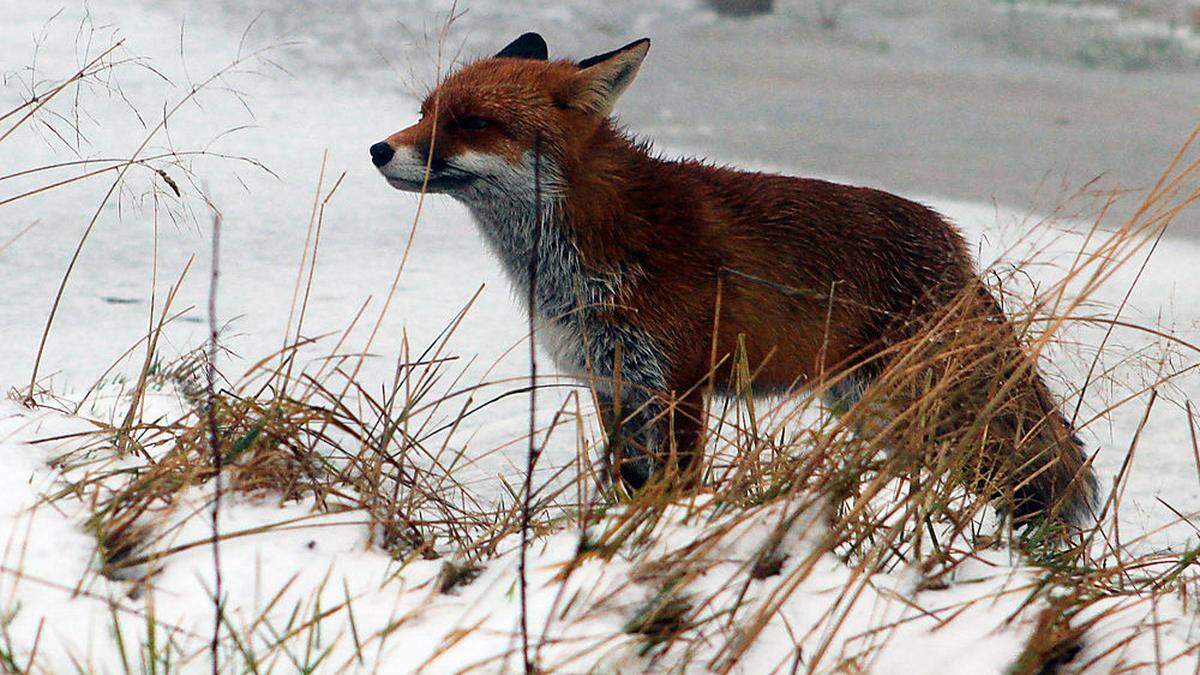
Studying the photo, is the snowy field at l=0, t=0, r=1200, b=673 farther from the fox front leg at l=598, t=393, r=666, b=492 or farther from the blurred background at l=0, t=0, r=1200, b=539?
the fox front leg at l=598, t=393, r=666, b=492

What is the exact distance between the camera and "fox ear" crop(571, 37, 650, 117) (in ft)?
11.5

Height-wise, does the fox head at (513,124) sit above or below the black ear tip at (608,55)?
below

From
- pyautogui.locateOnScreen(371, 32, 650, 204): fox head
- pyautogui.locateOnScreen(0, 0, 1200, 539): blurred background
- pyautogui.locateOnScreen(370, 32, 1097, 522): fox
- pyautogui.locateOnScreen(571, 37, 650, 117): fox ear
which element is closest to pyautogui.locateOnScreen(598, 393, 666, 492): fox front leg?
pyautogui.locateOnScreen(370, 32, 1097, 522): fox

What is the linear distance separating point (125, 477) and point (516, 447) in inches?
70.5

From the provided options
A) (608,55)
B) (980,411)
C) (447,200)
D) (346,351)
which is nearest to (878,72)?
(447,200)

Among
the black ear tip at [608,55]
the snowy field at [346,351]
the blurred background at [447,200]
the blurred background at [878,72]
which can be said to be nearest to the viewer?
the snowy field at [346,351]

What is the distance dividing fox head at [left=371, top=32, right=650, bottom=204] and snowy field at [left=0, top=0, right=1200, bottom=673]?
317 mm

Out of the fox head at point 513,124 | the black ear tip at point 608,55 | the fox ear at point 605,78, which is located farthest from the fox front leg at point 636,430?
the black ear tip at point 608,55

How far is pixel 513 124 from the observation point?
3.52 m

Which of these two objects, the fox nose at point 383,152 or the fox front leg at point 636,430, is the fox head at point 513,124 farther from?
the fox front leg at point 636,430

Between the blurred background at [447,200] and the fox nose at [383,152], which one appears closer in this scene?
the fox nose at [383,152]

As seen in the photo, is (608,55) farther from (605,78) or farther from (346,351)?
(346,351)

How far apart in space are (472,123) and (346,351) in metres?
1.39

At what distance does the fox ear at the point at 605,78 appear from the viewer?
3512 mm
